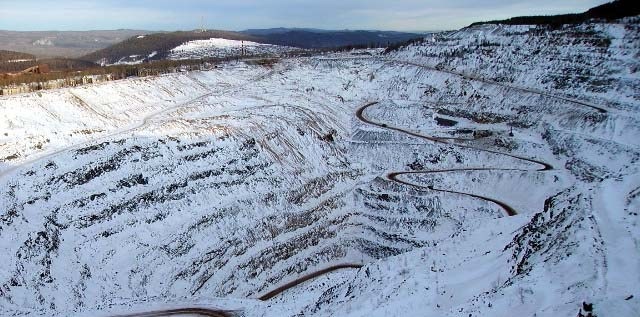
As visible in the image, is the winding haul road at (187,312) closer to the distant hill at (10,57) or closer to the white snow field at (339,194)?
the white snow field at (339,194)

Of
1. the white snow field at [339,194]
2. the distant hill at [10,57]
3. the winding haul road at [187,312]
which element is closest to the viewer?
the white snow field at [339,194]

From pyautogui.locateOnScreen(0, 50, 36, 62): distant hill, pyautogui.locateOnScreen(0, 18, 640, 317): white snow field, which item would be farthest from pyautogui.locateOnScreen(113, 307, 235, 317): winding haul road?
pyautogui.locateOnScreen(0, 50, 36, 62): distant hill

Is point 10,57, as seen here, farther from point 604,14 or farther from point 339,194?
point 604,14

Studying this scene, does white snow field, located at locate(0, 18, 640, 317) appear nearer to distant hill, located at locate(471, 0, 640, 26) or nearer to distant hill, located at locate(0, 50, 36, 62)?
distant hill, located at locate(471, 0, 640, 26)

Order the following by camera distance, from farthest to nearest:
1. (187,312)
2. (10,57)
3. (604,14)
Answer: (10,57) < (604,14) < (187,312)

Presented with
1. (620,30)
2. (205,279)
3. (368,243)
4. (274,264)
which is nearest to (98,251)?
(205,279)

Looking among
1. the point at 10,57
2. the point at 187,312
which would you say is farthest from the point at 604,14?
the point at 10,57

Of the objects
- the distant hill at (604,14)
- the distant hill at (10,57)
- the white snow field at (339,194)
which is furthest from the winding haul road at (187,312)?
the distant hill at (10,57)

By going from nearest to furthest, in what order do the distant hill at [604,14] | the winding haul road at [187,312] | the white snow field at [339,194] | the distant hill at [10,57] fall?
1. the white snow field at [339,194]
2. the winding haul road at [187,312]
3. the distant hill at [604,14]
4. the distant hill at [10,57]
